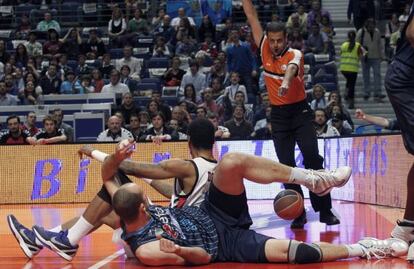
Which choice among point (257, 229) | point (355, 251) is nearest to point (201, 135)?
point (355, 251)

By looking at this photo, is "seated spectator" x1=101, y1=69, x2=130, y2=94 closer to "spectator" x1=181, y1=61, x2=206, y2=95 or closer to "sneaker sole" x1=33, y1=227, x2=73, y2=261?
"spectator" x1=181, y1=61, x2=206, y2=95

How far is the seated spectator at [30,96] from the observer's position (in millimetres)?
21109

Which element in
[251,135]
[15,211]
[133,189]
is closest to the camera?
[133,189]

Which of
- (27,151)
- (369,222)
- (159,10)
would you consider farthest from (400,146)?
(159,10)

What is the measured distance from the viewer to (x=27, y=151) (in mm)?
15711

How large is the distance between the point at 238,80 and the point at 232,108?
1176 mm

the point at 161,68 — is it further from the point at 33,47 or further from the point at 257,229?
the point at 257,229

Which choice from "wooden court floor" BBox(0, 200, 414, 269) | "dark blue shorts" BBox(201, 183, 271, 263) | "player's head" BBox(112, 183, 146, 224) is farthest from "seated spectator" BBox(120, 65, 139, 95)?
"player's head" BBox(112, 183, 146, 224)

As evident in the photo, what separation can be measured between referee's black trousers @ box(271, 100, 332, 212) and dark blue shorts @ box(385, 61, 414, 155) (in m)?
2.64

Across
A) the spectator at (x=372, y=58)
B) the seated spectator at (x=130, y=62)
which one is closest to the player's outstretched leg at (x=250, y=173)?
the spectator at (x=372, y=58)

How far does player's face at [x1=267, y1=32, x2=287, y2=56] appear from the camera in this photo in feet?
33.4

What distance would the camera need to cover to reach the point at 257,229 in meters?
10.4

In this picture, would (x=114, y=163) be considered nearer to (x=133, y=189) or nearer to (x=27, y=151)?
(x=133, y=189)

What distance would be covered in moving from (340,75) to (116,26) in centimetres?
592
